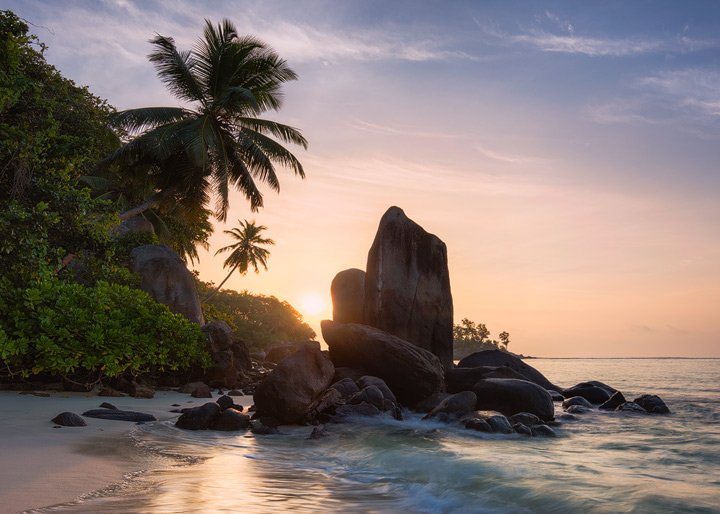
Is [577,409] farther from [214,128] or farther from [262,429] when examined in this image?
[214,128]

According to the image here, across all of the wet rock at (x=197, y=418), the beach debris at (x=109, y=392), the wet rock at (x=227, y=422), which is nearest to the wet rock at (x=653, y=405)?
the wet rock at (x=227, y=422)

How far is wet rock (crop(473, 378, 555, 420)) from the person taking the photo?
13.2m

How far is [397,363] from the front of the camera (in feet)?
47.0

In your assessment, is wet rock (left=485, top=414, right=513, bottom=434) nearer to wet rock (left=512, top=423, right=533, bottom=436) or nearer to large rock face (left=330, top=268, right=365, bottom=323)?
wet rock (left=512, top=423, right=533, bottom=436)

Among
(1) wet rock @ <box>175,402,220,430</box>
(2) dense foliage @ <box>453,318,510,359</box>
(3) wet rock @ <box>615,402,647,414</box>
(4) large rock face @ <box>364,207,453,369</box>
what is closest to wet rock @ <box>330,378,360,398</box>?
(1) wet rock @ <box>175,402,220,430</box>

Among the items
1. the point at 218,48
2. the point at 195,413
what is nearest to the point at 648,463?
the point at 195,413

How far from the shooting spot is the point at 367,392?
12.2 metres

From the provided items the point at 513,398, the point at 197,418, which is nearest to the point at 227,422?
A: the point at 197,418

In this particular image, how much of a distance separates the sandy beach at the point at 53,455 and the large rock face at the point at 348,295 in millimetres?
11413

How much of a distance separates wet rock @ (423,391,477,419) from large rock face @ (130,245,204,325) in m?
10.2

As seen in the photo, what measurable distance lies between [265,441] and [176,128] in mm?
17626

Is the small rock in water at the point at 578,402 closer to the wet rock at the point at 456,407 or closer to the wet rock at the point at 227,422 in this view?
the wet rock at the point at 456,407

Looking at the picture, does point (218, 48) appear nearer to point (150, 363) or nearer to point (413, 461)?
point (150, 363)

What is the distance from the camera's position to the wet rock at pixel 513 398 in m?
13.2
